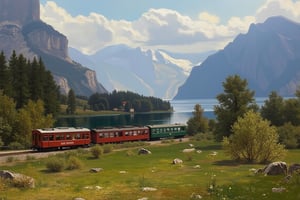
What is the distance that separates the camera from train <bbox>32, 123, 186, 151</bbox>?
54866 mm

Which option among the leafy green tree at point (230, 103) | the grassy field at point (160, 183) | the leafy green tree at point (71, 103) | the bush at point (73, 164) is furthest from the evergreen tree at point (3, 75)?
the leafy green tree at point (71, 103)

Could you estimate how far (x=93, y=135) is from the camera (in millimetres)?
66188

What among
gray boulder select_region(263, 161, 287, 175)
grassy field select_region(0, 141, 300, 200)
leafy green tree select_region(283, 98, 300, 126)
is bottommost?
grassy field select_region(0, 141, 300, 200)

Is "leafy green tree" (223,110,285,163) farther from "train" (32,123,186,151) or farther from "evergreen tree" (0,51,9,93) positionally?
"evergreen tree" (0,51,9,93)

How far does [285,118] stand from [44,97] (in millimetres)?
54272

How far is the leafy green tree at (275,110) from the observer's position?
71.0 meters

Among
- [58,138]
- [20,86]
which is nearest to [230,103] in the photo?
[58,138]

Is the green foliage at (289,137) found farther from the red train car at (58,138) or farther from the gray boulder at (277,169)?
the red train car at (58,138)

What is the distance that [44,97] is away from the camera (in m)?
88.1

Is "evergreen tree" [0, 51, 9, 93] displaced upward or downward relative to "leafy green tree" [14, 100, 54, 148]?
upward

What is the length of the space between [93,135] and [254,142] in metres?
35.3

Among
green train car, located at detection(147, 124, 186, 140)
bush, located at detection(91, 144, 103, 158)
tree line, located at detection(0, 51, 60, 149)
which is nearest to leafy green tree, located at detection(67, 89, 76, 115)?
tree line, located at detection(0, 51, 60, 149)

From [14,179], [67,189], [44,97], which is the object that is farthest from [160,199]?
[44,97]

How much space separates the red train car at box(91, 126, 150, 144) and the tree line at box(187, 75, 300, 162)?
52.3 feet
